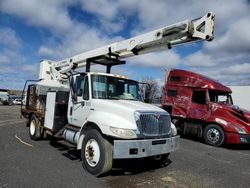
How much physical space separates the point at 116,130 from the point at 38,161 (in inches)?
107

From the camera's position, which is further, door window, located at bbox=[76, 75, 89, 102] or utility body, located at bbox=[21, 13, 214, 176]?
door window, located at bbox=[76, 75, 89, 102]

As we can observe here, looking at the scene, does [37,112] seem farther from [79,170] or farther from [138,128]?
[138,128]

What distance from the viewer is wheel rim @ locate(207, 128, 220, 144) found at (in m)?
11.1

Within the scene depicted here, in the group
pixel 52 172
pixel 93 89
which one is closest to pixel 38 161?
pixel 52 172

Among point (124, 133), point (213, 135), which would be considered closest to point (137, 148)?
point (124, 133)

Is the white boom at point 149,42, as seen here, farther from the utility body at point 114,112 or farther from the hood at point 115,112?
the hood at point 115,112

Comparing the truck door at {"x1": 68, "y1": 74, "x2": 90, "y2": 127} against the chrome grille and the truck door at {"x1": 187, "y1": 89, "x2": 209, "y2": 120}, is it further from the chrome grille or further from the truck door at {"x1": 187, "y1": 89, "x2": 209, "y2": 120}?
the truck door at {"x1": 187, "y1": 89, "x2": 209, "y2": 120}

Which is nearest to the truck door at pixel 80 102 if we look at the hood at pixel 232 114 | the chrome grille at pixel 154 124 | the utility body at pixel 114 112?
the utility body at pixel 114 112

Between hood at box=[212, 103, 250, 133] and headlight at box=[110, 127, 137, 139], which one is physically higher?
hood at box=[212, 103, 250, 133]

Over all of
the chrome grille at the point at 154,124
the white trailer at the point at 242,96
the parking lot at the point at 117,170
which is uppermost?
the white trailer at the point at 242,96

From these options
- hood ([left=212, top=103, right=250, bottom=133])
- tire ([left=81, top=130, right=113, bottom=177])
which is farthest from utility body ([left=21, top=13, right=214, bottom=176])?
hood ([left=212, top=103, right=250, bottom=133])

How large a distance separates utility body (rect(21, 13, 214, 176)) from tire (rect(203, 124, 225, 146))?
14.9 ft

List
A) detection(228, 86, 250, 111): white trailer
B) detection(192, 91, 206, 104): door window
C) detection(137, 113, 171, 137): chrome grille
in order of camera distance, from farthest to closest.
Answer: detection(228, 86, 250, 111): white trailer < detection(192, 91, 206, 104): door window < detection(137, 113, 171, 137): chrome grille

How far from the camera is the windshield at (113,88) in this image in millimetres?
6904
